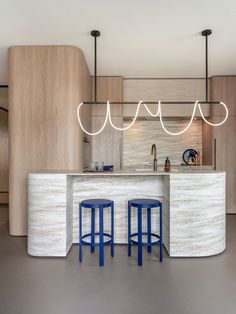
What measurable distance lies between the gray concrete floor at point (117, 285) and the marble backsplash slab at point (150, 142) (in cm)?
321

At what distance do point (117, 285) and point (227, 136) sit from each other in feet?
13.9

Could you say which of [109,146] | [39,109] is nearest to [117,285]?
[39,109]

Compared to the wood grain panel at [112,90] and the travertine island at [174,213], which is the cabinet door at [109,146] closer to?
the wood grain panel at [112,90]

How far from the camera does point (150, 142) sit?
640 centimetres

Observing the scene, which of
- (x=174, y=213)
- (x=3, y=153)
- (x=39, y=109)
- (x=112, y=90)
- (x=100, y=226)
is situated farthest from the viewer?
(x=3, y=153)

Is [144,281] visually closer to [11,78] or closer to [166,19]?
[166,19]

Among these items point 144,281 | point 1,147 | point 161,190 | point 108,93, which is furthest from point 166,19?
point 1,147

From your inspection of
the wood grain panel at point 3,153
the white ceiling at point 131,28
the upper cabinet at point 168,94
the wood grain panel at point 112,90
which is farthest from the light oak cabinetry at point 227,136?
the wood grain panel at point 3,153

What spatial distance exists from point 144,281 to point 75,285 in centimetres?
69

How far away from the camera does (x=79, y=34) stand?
12.2 feet

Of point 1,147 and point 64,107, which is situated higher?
point 64,107

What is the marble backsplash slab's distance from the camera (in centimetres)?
636

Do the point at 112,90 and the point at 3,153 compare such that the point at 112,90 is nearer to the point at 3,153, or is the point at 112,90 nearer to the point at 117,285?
the point at 3,153

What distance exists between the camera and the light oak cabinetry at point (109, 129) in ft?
18.8
